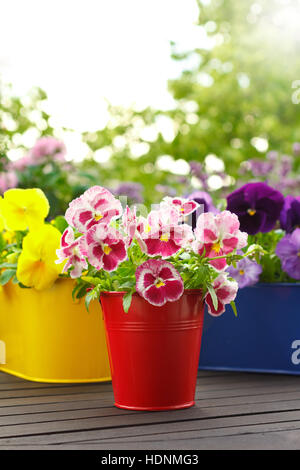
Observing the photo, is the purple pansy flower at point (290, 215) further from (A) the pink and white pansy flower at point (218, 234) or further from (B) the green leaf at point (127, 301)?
(B) the green leaf at point (127, 301)

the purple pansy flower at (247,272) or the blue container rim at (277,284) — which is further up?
the purple pansy flower at (247,272)

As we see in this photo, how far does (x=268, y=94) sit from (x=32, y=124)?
2.89 meters

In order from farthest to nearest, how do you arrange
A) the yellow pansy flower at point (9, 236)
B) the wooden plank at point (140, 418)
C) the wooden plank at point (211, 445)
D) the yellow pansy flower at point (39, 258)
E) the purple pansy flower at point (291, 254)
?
1. the yellow pansy flower at point (9, 236)
2. the purple pansy flower at point (291, 254)
3. the yellow pansy flower at point (39, 258)
4. the wooden plank at point (140, 418)
5. the wooden plank at point (211, 445)

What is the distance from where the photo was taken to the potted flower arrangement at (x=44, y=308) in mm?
1655

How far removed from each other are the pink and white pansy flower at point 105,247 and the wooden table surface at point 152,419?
0.34 m

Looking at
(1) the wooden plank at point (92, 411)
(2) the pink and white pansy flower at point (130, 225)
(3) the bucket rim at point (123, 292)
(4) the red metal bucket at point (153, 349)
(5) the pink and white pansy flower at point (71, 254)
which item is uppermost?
(2) the pink and white pansy flower at point (130, 225)

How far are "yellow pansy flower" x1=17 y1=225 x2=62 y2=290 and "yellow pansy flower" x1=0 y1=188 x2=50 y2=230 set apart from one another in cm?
4

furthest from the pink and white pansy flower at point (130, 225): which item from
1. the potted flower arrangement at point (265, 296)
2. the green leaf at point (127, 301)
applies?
the potted flower arrangement at point (265, 296)

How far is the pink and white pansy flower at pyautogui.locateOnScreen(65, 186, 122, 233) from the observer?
4.23 feet

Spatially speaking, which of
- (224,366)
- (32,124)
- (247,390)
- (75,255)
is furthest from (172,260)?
(32,124)

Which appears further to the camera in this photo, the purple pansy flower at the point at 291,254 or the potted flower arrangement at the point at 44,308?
the purple pansy flower at the point at 291,254

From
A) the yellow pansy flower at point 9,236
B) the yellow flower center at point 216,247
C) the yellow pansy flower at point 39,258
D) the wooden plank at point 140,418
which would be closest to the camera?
the wooden plank at point 140,418

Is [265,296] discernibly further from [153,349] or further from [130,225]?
[130,225]
